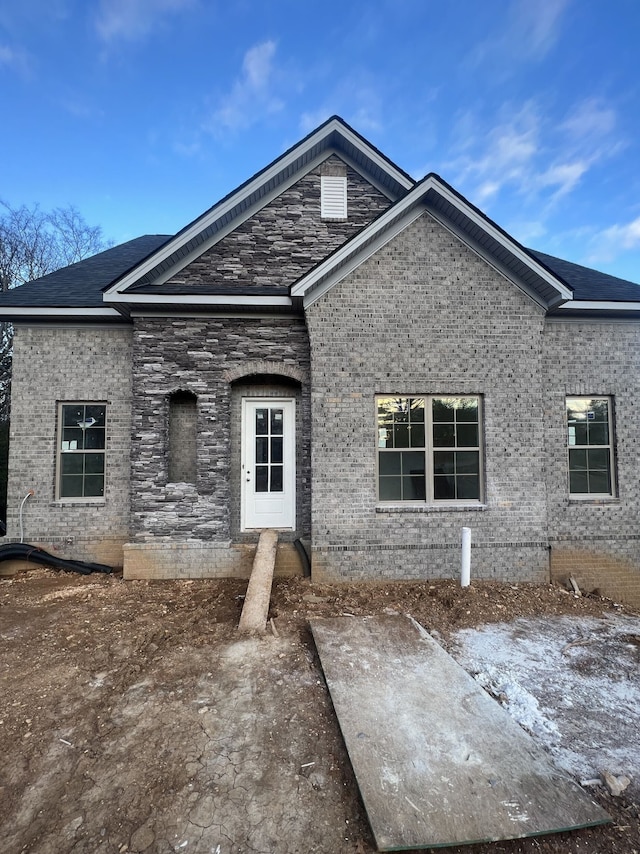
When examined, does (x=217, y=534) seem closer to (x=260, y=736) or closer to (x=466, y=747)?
(x=260, y=736)

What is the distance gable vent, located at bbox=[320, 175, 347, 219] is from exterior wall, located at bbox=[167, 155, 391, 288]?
3.5 inches

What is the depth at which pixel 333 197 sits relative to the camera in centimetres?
800

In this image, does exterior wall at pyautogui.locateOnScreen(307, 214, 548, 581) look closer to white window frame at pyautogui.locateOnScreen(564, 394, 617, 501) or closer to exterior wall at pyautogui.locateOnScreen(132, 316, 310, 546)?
exterior wall at pyautogui.locateOnScreen(132, 316, 310, 546)

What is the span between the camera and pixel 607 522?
7.00 m

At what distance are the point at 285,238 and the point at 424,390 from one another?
3892mm

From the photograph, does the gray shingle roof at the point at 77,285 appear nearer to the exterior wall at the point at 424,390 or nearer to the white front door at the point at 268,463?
the white front door at the point at 268,463

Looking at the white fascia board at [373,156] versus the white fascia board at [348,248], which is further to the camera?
the white fascia board at [373,156]

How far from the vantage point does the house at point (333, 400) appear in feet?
21.3

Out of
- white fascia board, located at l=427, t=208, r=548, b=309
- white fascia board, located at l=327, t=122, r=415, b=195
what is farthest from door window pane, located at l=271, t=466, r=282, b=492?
white fascia board, located at l=327, t=122, r=415, b=195

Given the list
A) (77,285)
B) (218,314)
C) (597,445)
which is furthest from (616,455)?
(77,285)

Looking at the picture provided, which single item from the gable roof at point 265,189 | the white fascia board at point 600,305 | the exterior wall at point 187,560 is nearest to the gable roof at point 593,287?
the white fascia board at point 600,305

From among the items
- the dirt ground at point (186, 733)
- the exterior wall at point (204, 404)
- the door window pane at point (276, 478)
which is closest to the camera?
the dirt ground at point (186, 733)

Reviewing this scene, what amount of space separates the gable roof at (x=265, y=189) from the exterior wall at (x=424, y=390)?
7.07 ft

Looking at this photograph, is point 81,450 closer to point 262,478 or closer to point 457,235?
point 262,478
